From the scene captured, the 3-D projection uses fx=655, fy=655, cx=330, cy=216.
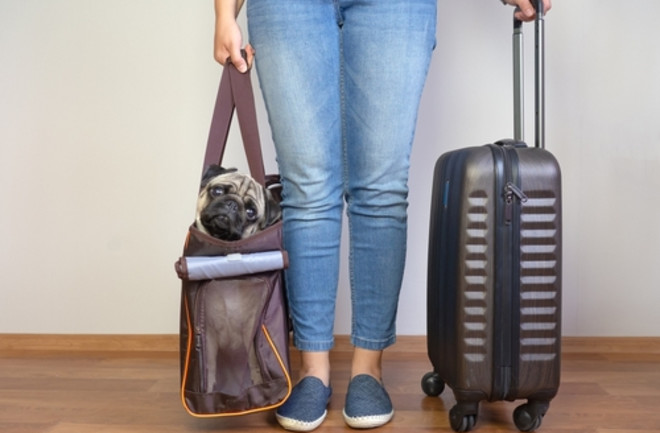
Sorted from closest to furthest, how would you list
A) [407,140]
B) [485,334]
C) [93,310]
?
[485,334] < [407,140] < [93,310]

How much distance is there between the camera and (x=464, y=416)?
1271 mm

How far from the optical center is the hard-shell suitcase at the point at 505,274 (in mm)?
1211

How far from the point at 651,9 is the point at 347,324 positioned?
1288mm

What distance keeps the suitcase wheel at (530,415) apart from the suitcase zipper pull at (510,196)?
0.37 metres

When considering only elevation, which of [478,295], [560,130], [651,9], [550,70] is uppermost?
[651,9]

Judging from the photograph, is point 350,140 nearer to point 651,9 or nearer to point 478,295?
point 478,295

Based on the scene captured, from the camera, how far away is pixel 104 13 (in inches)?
79.4

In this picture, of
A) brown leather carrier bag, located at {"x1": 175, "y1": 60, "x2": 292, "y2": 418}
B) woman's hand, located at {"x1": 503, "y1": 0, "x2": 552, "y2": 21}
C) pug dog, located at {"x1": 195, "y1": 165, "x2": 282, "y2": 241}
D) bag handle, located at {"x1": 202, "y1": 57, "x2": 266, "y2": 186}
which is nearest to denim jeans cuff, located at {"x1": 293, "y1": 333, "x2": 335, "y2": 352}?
brown leather carrier bag, located at {"x1": 175, "y1": 60, "x2": 292, "y2": 418}

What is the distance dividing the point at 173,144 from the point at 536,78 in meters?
1.12

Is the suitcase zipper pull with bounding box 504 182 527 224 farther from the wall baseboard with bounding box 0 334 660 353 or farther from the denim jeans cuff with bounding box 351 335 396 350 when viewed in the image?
the wall baseboard with bounding box 0 334 660 353

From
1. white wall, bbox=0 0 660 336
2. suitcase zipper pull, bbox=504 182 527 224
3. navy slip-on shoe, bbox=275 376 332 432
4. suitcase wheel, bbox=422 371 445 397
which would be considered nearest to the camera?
suitcase zipper pull, bbox=504 182 527 224

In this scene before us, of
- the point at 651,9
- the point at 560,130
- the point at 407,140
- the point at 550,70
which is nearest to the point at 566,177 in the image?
the point at 560,130

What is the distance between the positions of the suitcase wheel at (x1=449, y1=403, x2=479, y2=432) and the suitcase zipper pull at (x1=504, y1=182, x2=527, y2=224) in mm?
367

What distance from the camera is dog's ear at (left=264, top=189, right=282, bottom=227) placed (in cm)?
138
